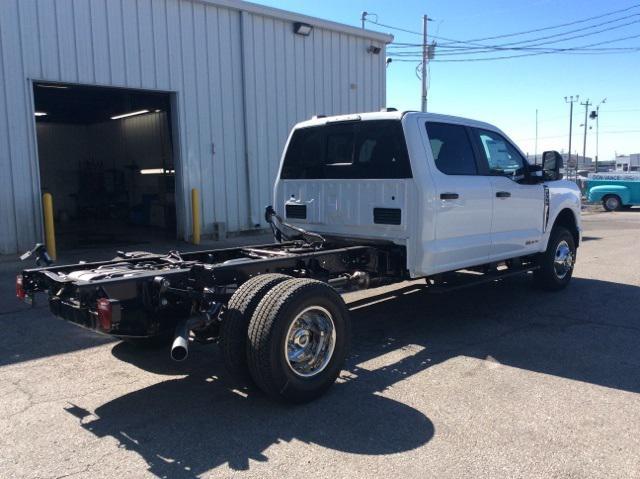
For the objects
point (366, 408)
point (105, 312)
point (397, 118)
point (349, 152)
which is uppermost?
point (397, 118)

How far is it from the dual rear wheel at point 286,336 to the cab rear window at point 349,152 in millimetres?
1885

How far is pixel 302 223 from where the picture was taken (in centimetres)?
684

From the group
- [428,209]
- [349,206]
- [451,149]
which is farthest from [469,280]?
[349,206]

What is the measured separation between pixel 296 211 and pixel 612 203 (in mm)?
24552

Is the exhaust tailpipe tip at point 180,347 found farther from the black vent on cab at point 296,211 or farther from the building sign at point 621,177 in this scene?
the building sign at point 621,177

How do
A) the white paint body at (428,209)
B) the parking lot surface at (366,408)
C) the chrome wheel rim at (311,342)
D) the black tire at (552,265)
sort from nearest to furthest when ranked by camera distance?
the parking lot surface at (366,408) → the chrome wheel rim at (311,342) → the white paint body at (428,209) → the black tire at (552,265)

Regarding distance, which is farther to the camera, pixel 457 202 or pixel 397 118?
pixel 457 202

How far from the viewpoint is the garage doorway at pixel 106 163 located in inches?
691

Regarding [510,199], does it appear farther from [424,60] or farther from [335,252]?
[424,60]

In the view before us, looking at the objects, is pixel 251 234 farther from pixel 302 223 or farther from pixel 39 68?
pixel 302 223

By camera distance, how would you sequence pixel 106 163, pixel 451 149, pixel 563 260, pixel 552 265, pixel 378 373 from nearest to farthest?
pixel 378 373, pixel 451 149, pixel 552 265, pixel 563 260, pixel 106 163

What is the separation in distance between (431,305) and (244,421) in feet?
12.9

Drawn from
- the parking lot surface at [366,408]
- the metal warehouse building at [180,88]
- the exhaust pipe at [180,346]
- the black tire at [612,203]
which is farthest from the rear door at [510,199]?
the black tire at [612,203]

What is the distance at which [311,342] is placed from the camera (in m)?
4.50
